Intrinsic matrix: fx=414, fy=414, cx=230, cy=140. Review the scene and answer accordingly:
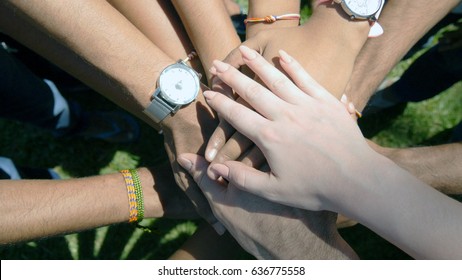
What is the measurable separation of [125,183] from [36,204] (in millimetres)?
355

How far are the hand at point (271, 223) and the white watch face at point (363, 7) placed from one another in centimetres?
A: 77

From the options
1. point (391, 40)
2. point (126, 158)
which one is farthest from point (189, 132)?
point (126, 158)

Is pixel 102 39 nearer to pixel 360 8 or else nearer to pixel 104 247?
pixel 360 8

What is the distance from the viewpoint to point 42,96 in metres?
2.20

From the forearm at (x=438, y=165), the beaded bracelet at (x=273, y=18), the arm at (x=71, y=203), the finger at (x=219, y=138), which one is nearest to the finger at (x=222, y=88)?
the finger at (x=219, y=138)

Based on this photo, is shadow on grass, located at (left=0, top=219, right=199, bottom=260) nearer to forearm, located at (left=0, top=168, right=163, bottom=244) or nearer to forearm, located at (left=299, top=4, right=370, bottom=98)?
forearm, located at (left=0, top=168, right=163, bottom=244)

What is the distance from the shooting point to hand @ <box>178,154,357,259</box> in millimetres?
1525

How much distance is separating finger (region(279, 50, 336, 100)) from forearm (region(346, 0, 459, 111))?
1.34ft

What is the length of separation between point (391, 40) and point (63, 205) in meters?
1.52

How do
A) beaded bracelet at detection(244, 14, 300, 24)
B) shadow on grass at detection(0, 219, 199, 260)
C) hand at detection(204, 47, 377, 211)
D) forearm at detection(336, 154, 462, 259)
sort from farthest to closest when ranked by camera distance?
shadow on grass at detection(0, 219, 199, 260) < beaded bracelet at detection(244, 14, 300, 24) < hand at detection(204, 47, 377, 211) < forearm at detection(336, 154, 462, 259)

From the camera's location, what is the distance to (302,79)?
1.46 m

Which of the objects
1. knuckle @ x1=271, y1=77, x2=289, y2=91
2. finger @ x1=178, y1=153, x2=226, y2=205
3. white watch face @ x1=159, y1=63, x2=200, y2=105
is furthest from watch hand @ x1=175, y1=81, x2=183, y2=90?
knuckle @ x1=271, y1=77, x2=289, y2=91
